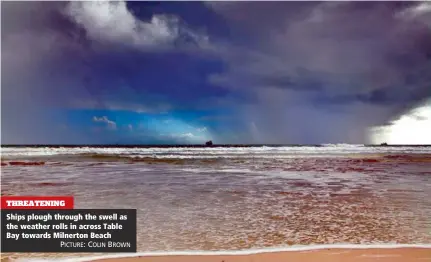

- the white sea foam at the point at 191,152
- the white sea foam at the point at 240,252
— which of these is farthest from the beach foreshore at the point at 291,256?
the white sea foam at the point at 191,152

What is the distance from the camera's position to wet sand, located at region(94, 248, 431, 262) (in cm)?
460

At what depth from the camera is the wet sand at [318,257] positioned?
4598 mm

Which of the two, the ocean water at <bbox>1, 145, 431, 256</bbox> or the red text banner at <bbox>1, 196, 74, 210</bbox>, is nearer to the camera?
the ocean water at <bbox>1, 145, 431, 256</bbox>

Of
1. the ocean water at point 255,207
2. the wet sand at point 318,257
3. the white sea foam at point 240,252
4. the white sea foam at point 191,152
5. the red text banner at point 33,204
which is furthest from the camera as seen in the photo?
the white sea foam at point 191,152

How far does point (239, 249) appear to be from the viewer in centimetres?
493

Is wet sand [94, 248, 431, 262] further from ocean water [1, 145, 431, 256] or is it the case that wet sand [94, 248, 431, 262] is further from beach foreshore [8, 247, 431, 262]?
ocean water [1, 145, 431, 256]

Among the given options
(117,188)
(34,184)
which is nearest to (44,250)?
(117,188)

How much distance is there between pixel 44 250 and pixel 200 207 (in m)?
2.88

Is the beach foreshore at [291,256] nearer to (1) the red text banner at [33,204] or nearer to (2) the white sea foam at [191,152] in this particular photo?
(1) the red text banner at [33,204]

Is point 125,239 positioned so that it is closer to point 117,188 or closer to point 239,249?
point 239,249

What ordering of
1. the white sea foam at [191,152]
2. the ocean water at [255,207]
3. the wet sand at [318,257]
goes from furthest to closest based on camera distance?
the white sea foam at [191,152] < the ocean water at [255,207] < the wet sand at [318,257]

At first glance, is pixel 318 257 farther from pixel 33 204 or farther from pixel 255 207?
pixel 33 204

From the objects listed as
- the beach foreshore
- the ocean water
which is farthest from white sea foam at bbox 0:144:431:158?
the beach foreshore

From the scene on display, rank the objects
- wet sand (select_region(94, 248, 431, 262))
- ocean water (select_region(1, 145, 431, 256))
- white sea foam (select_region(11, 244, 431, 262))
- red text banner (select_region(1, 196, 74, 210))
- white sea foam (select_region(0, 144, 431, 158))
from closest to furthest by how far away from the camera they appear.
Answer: wet sand (select_region(94, 248, 431, 262))
white sea foam (select_region(11, 244, 431, 262))
ocean water (select_region(1, 145, 431, 256))
red text banner (select_region(1, 196, 74, 210))
white sea foam (select_region(0, 144, 431, 158))
